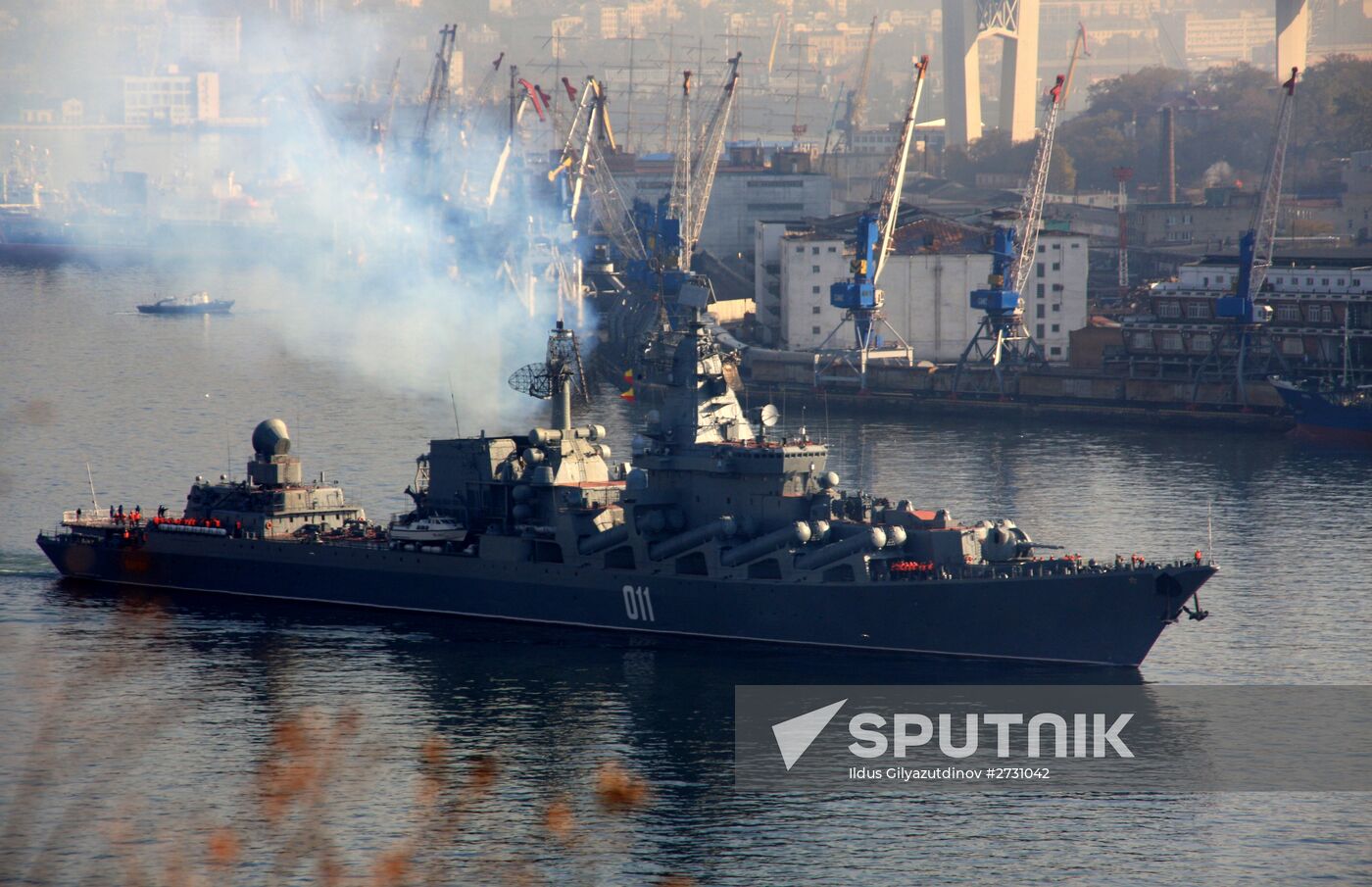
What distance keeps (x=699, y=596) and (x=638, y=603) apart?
1686 millimetres

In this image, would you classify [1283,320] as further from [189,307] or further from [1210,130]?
[1210,130]

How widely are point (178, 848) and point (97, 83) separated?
13532 centimetres

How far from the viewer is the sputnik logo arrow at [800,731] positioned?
34312 mm

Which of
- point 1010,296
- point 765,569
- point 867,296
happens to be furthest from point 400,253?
point 765,569

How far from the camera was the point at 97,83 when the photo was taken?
503ft

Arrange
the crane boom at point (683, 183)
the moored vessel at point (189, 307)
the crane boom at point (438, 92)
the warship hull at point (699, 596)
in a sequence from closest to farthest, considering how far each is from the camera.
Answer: the warship hull at point (699, 596), the crane boom at point (683, 183), the moored vessel at point (189, 307), the crane boom at point (438, 92)

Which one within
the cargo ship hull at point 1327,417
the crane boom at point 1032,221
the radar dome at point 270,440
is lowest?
the cargo ship hull at point 1327,417

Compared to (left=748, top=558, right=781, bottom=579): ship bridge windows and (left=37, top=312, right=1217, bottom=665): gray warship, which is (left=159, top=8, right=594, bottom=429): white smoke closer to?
(left=37, top=312, right=1217, bottom=665): gray warship

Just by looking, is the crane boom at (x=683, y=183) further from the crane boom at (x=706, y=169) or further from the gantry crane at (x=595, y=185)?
the gantry crane at (x=595, y=185)

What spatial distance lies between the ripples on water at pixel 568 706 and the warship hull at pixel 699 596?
73 centimetres

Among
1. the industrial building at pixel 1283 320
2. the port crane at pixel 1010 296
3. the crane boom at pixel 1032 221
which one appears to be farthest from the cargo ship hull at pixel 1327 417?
the crane boom at pixel 1032 221

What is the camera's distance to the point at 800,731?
1393 inches

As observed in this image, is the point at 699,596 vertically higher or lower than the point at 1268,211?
lower

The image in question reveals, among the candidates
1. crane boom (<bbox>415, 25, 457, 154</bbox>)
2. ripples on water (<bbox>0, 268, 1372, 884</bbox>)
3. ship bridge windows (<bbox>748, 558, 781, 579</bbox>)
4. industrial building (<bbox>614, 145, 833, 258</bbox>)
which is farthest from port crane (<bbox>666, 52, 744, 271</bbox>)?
ship bridge windows (<bbox>748, 558, 781, 579</bbox>)
